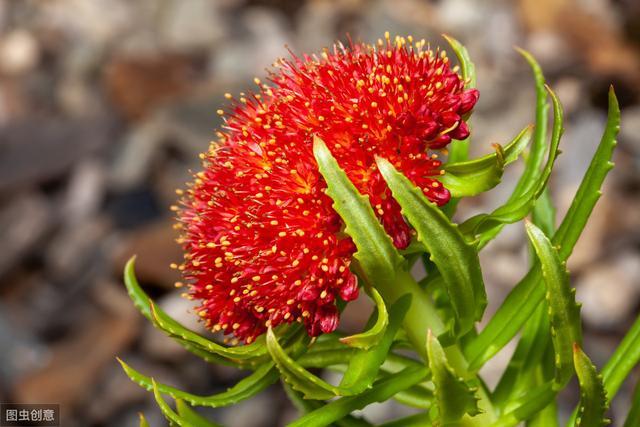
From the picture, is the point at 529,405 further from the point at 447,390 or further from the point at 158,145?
the point at 158,145

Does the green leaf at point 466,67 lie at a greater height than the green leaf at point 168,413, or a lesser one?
greater

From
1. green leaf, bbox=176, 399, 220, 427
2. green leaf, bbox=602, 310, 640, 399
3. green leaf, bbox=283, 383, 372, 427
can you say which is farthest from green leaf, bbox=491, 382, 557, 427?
green leaf, bbox=176, 399, 220, 427

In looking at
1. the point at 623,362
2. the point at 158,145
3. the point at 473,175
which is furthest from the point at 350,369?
the point at 158,145

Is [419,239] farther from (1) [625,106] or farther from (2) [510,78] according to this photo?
(2) [510,78]

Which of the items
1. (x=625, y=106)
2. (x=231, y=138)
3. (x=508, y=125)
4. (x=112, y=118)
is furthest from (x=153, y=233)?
(x=231, y=138)

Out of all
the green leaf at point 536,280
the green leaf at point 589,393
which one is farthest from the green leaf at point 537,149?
the green leaf at point 589,393

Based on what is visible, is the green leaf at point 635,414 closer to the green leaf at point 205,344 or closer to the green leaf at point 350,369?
the green leaf at point 350,369
